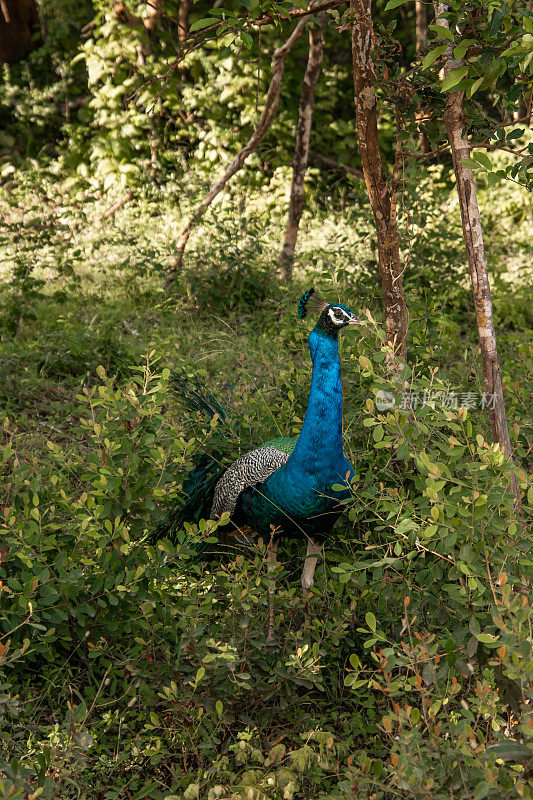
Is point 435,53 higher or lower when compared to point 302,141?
lower

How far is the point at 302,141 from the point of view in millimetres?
5887

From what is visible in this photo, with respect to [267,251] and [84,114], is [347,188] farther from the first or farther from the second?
[84,114]

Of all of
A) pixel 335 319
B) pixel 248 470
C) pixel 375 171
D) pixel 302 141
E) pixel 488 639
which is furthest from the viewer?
pixel 302 141

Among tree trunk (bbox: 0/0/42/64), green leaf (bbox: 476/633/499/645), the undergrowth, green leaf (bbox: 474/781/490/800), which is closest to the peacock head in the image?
the undergrowth

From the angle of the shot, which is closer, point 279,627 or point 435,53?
point 435,53

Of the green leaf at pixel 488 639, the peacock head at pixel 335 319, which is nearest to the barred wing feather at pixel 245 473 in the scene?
the peacock head at pixel 335 319

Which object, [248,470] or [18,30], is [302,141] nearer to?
[248,470]

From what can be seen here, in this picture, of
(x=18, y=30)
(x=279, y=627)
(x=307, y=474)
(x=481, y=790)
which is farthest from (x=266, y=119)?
(x=18, y=30)

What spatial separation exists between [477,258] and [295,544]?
1396mm

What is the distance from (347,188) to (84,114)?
10.8 feet

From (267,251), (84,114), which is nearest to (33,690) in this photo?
(267,251)

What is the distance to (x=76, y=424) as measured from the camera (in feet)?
14.1

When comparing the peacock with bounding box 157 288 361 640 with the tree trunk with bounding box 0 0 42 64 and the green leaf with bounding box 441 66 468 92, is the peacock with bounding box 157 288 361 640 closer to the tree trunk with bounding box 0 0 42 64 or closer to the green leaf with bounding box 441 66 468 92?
the green leaf with bounding box 441 66 468 92

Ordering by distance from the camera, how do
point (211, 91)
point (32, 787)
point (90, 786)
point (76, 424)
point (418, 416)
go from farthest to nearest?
point (211, 91), point (76, 424), point (418, 416), point (90, 786), point (32, 787)
